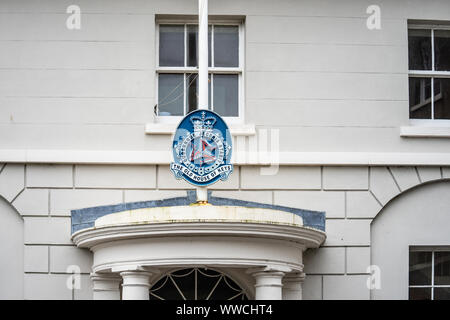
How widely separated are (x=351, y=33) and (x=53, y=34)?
4.55 m

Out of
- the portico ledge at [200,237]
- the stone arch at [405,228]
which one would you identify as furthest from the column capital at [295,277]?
the stone arch at [405,228]

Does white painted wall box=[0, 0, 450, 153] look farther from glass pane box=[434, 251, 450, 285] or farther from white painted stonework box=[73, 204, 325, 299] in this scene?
white painted stonework box=[73, 204, 325, 299]

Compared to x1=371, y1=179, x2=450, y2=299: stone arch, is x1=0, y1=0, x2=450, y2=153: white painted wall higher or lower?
higher

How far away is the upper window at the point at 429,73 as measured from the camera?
16406 mm

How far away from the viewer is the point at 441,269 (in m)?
15.9

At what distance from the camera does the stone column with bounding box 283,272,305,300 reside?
14.9 m

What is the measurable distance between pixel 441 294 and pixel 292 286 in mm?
2466

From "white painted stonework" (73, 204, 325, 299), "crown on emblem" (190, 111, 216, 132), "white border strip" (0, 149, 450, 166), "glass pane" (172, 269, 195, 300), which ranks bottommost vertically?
"glass pane" (172, 269, 195, 300)

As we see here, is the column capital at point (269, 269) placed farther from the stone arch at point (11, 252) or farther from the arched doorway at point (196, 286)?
the stone arch at point (11, 252)

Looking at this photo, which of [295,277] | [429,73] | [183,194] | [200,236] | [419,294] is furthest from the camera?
[429,73]

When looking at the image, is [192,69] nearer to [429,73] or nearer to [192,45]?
[192,45]

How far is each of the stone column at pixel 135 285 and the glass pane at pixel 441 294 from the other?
4.59 metres

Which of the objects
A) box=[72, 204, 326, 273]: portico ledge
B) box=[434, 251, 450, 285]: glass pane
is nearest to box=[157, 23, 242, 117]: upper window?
box=[72, 204, 326, 273]: portico ledge

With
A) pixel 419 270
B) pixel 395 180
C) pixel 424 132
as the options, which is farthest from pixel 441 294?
pixel 424 132
